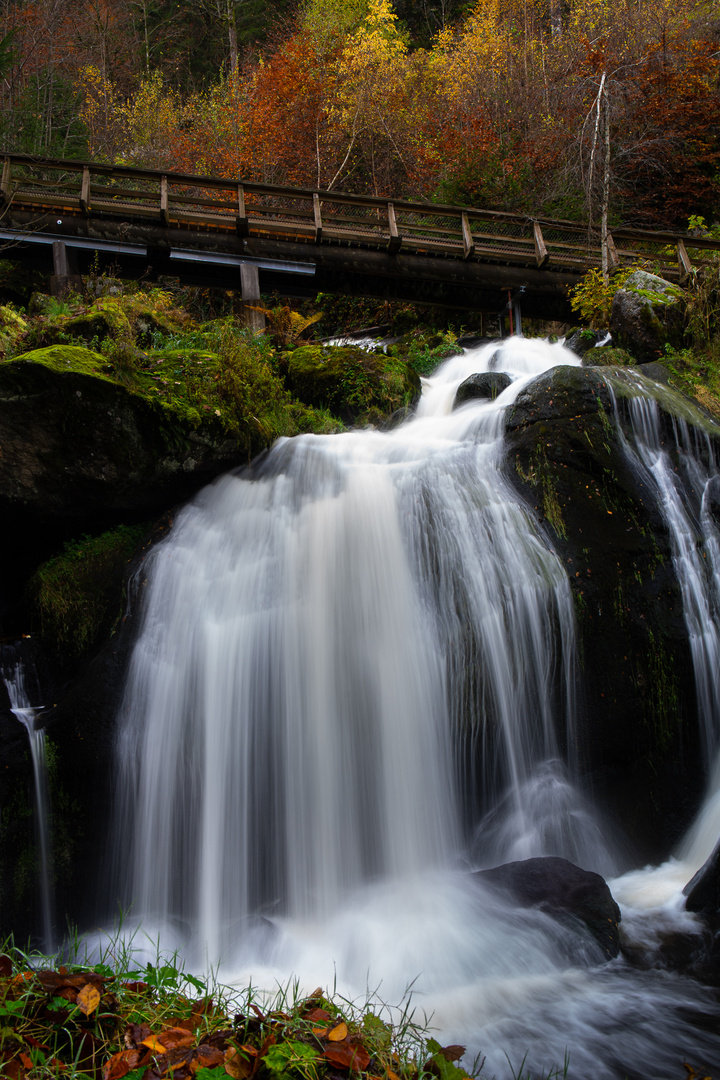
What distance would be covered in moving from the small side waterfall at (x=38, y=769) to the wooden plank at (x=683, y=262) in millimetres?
12101

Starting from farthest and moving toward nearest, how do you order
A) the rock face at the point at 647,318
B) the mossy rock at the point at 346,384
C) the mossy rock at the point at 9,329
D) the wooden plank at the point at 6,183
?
the wooden plank at the point at 6,183, the mossy rock at the point at 346,384, the rock face at the point at 647,318, the mossy rock at the point at 9,329

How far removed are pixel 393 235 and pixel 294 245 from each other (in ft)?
5.97

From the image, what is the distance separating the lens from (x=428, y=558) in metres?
5.42

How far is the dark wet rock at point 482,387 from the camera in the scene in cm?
830

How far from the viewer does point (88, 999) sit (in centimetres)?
208

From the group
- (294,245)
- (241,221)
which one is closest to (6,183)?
(241,221)

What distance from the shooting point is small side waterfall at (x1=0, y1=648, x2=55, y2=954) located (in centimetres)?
436

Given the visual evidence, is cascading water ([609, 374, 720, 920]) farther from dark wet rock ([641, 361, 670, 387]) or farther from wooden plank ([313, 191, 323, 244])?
wooden plank ([313, 191, 323, 244])

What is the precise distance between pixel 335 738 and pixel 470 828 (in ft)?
3.78

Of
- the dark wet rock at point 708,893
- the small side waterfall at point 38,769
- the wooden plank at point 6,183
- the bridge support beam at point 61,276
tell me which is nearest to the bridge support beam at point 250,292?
the bridge support beam at point 61,276

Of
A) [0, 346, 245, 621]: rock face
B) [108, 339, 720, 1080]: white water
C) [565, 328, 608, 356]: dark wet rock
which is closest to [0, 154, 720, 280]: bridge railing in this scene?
[565, 328, 608, 356]: dark wet rock

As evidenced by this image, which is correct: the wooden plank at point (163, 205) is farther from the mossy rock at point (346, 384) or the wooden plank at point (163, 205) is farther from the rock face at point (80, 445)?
the rock face at point (80, 445)

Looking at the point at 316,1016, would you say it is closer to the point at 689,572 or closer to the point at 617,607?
the point at 617,607

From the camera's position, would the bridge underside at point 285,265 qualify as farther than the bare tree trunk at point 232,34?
No
